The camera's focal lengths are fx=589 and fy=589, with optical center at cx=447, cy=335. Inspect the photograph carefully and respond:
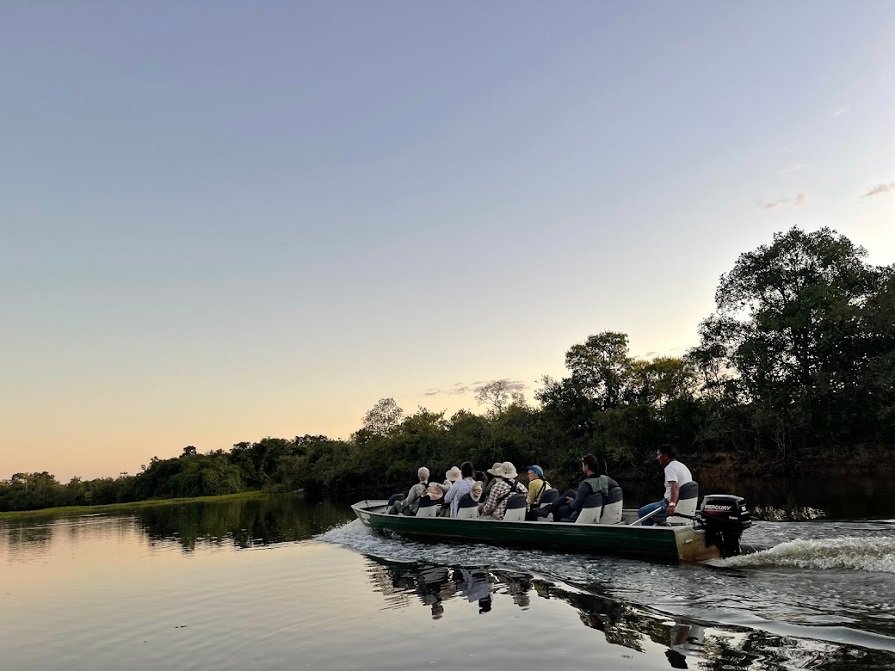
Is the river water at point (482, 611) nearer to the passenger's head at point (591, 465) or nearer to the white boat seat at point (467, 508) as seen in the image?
the white boat seat at point (467, 508)

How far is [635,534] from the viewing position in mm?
10484

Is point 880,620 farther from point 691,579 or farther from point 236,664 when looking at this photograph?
point 236,664

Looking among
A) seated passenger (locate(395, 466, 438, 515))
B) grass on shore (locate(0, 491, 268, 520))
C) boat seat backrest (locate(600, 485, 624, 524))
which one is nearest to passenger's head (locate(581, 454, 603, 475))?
boat seat backrest (locate(600, 485, 624, 524))

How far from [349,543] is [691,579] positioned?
1053cm

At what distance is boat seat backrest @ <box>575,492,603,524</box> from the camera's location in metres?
11.5

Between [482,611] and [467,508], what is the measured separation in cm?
645

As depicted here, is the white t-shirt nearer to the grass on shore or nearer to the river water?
the river water

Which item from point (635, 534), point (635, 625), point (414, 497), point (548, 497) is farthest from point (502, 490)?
point (635, 625)

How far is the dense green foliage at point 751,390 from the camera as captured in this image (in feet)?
101

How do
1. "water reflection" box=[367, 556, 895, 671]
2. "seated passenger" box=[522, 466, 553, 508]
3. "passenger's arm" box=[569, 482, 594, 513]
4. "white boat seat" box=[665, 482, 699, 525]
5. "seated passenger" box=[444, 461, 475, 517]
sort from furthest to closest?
"seated passenger" box=[444, 461, 475, 517]
"seated passenger" box=[522, 466, 553, 508]
"passenger's arm" box=[569, 482, 594, 513]
"white boat seat" box=[665, 482, 699, 525]
"water reflection" box=[367, 556, 895, 671]

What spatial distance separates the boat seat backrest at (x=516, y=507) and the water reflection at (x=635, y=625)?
1.89m

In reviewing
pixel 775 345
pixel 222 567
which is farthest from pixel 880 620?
pixel 775 345

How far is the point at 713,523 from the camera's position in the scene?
10.0 metres

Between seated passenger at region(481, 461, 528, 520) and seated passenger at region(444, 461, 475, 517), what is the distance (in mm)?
885
